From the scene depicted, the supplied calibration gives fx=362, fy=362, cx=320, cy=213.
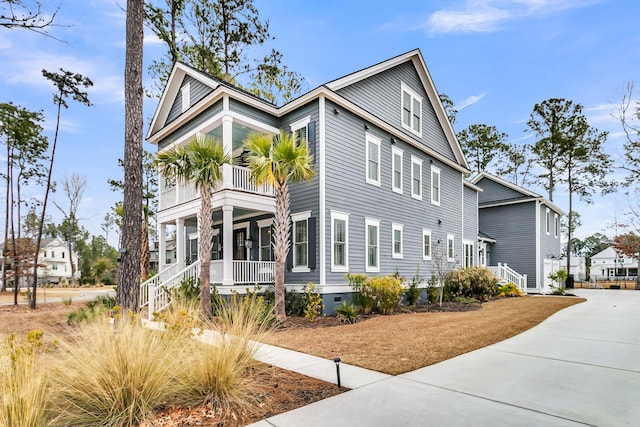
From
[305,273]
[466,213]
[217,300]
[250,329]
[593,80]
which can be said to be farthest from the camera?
[466,213]

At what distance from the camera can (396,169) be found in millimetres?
15781

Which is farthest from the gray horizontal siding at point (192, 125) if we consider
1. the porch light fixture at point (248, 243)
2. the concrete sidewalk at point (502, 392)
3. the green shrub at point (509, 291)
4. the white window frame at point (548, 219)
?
the white window frame at point (548, 219)

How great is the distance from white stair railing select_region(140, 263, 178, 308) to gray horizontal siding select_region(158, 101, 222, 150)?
534cm

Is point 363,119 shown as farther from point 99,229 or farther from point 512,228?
point 99,229

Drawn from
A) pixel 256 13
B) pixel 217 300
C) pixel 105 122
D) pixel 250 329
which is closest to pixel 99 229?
pixel 105 122

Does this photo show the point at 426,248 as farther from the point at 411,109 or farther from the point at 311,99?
the point at 311,99

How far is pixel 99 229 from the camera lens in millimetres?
59031

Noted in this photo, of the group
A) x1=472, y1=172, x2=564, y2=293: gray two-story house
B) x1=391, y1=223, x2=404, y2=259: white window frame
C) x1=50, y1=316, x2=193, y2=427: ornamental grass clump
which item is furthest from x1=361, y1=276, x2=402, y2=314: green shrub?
x1=472, y1=172, x2=564, y2=293: gray two-story house

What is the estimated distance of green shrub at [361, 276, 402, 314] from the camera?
39.3ft

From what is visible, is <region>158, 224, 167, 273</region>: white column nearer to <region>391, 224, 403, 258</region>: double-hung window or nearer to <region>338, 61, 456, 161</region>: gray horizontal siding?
<region>338, 61, 456, 161</region>: gray horizontal siding

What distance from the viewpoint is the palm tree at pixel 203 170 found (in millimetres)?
10078

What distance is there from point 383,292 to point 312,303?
8.35 ft

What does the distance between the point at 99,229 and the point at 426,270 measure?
5838 centimetres

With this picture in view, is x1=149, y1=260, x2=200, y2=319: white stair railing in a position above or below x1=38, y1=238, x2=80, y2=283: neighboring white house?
above
